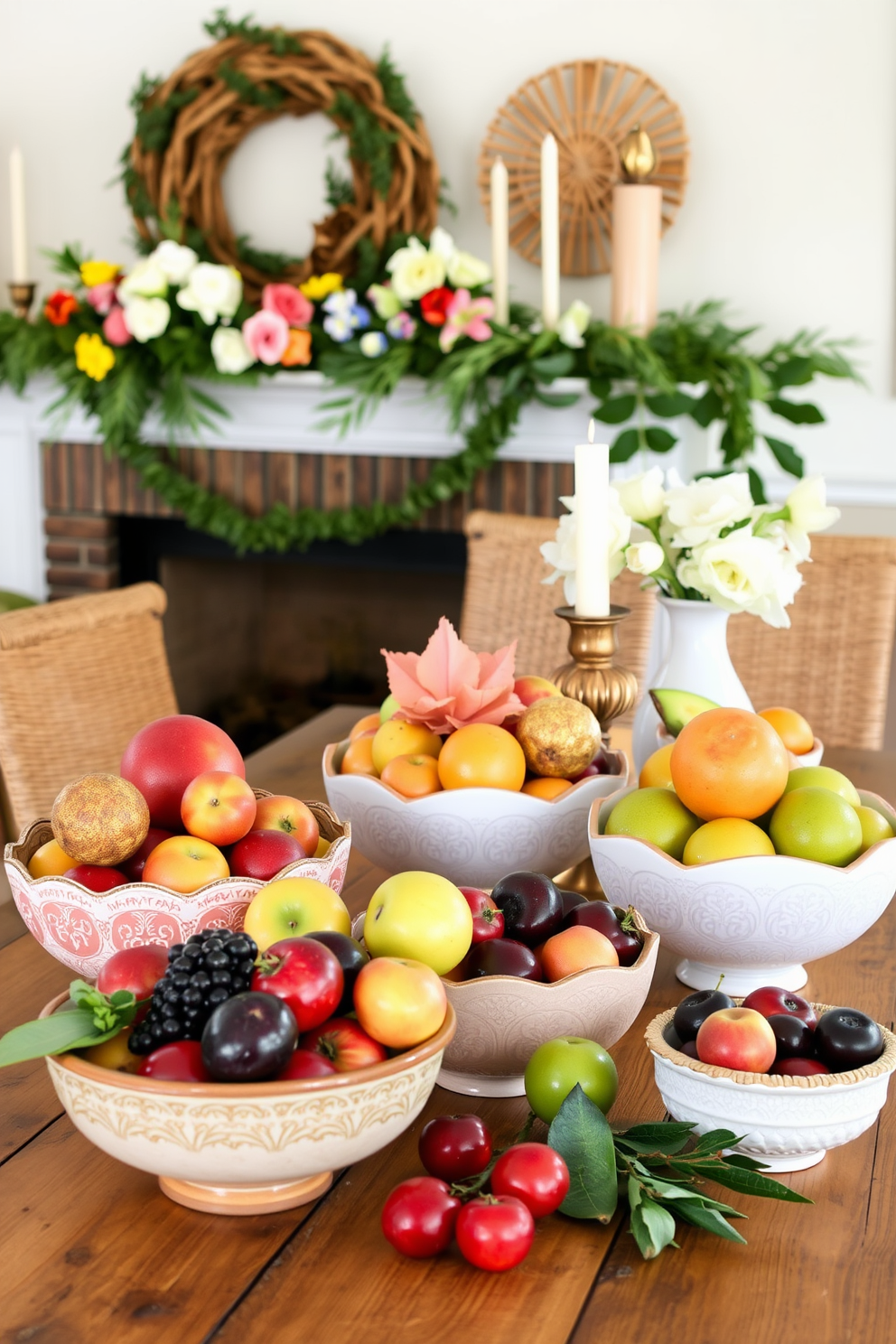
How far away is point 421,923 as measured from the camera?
0.74 meters

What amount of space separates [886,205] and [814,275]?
187 mm

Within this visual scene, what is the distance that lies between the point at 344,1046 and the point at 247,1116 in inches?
2.5

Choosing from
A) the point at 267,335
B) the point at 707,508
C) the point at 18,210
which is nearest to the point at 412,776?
the point at 707,508

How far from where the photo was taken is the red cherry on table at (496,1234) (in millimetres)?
632

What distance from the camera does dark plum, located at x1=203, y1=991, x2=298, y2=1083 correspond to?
0.61 metres

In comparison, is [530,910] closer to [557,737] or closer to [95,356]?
[557,737]

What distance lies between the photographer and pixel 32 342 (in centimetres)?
278

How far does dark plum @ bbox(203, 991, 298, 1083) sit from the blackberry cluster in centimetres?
3

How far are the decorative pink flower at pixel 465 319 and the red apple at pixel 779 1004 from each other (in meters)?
1.88

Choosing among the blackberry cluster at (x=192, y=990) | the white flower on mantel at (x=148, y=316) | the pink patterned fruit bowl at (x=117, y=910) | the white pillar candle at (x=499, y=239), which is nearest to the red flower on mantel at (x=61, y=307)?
the white flower on mantel at (x=148, y=316)

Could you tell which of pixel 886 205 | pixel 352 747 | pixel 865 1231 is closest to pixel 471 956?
pixel 865 1231

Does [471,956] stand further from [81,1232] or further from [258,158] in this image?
[258,158]

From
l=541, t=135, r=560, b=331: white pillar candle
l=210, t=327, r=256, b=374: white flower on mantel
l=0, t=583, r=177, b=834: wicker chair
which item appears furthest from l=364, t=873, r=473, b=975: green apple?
l=210, t=327, r=256, b=374: white flower on mantel

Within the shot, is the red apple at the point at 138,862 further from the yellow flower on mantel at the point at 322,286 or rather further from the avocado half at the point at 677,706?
the yellow flower on mantel at the point at 322,286
